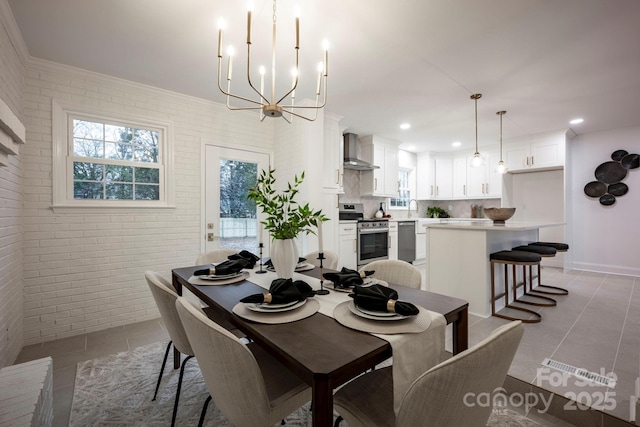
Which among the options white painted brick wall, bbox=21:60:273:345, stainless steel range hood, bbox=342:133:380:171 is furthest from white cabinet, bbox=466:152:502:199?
white painted brick wall, bbox=21:60:273:345

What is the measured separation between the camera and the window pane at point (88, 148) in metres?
2.78

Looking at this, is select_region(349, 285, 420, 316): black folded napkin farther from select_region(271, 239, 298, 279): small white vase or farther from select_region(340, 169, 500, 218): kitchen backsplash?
select_region(340, 169, 500, 218): kitchen backsplash

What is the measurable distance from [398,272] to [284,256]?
0.77 m

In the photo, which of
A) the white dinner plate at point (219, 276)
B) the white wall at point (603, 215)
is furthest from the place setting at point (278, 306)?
the white wall at point (603, 215)

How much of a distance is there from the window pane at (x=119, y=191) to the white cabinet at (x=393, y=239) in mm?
3963

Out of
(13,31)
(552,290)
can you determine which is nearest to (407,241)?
(552,290)

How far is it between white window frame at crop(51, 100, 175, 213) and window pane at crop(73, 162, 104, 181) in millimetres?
53

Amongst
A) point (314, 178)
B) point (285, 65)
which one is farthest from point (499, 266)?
point (285, 65)

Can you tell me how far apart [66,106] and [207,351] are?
2.98 meters

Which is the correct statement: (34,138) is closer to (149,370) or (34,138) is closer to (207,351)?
(149,370)

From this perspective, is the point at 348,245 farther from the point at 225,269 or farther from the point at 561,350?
the point at 225,269

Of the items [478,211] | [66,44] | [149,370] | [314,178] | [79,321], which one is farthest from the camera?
[478,211]

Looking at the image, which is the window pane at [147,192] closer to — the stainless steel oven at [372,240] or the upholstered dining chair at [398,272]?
the upholstered dining chair at [398,272]

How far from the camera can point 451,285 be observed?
3195mm
